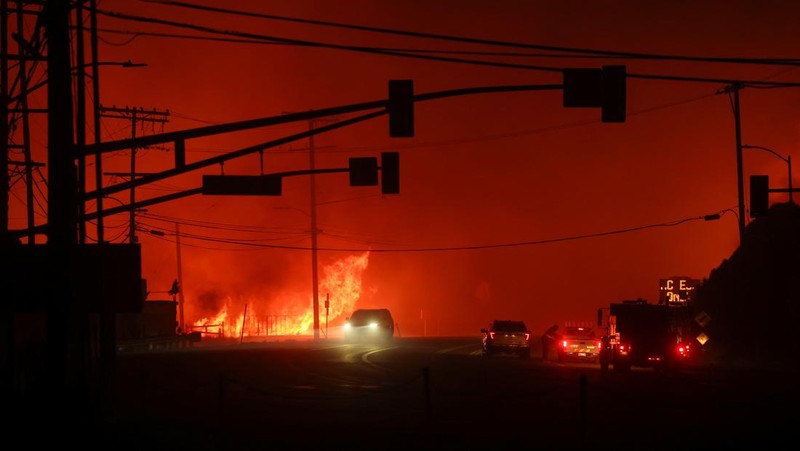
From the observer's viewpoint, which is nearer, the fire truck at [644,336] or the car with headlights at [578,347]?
the fire truck at [644,336]

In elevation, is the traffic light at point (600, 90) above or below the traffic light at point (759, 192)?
above

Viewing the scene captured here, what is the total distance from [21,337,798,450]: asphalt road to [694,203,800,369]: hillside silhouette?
13428 millimetres

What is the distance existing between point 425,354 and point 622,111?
34.1m

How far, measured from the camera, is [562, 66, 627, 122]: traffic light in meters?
18.0

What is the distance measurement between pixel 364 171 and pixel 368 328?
1671 inches

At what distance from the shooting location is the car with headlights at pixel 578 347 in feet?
163

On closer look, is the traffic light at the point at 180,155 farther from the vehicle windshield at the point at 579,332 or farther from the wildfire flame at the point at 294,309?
the wildfire flame at the point at 294,309

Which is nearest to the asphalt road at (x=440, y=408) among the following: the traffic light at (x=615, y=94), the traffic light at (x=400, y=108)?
the traffic light at (x=615, y=94)

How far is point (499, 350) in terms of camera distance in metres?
52.8

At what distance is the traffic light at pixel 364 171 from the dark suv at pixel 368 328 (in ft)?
138

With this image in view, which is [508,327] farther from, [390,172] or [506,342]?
[390,172]

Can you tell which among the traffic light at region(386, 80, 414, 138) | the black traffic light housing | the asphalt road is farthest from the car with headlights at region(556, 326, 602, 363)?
the traffic light at region(386, 80, 414, 138)

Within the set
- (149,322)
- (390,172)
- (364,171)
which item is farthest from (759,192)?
(149,322)

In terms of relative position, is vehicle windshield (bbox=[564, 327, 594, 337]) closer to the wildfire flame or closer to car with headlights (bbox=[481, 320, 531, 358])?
car with headlights (bbox=[481, 320, 531, 358])
